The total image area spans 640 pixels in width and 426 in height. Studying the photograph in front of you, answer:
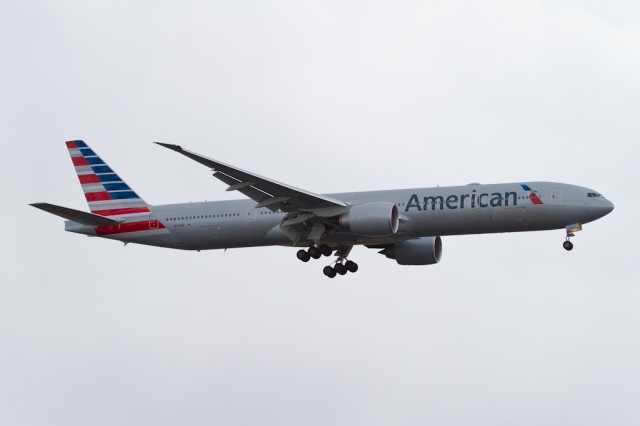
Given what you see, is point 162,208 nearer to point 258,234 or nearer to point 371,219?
point 258,234

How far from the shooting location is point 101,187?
62.3 meters

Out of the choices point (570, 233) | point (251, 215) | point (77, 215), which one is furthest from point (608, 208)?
point (77, 215)

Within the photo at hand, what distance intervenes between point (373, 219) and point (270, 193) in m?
4.71

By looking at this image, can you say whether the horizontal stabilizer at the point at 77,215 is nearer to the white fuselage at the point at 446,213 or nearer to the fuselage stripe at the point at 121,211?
the fuselage stripe at the point at 121,211

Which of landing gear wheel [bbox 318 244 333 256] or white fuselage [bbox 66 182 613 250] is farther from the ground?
white fuselage [bbox 66 182 613 250]

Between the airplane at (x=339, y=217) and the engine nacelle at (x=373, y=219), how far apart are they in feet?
0.14

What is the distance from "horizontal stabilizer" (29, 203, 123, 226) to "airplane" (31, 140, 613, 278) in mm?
62

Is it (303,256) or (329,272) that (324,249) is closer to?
(303,256)

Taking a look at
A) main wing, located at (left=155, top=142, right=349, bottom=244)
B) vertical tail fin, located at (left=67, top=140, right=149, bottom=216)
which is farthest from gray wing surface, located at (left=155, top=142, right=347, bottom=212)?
vertical tail fin, located at (left=67, top=140, right=149, bottom=216)

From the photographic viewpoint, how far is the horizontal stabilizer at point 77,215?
5536 centimetres

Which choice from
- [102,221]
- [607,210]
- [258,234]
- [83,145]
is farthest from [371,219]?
[83,145]

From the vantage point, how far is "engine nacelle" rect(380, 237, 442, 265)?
6000 centimetres

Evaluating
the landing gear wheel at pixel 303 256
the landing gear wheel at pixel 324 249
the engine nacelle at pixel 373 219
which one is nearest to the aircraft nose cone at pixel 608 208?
the engine nacelle at pixel 373 219

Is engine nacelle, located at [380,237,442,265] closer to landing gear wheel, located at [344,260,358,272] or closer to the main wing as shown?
landing gear wheel, located at [344,260,358,272]
